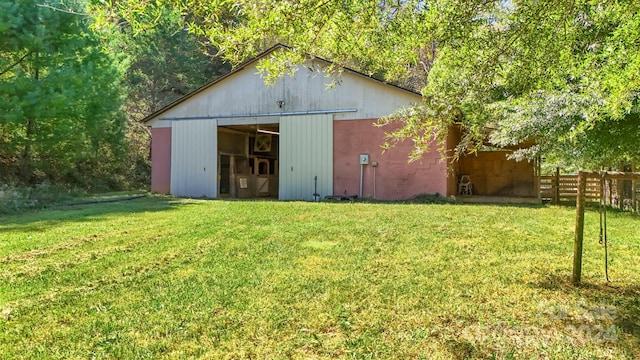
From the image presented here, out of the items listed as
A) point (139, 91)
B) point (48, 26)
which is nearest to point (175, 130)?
point (48, 26)

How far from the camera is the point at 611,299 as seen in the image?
371 cm

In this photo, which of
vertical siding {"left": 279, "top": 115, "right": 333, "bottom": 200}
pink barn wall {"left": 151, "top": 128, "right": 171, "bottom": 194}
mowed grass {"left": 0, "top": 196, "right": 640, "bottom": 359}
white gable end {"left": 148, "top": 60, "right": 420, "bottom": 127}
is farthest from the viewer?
pink barn wall {"left": 151, "top": 128, "right": 171, "bottom": 194}

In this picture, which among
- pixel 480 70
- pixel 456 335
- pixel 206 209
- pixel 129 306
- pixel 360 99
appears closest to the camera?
pixel 456 335

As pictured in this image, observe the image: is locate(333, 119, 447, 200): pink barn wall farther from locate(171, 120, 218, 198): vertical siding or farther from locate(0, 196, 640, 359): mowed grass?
locate(0, 196, 640, 359): mowed grass

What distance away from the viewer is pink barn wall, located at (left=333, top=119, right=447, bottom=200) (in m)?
13.1

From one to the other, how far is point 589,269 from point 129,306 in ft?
15.0

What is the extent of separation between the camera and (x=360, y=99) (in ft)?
45.1

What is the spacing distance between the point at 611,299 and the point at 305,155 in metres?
11.3

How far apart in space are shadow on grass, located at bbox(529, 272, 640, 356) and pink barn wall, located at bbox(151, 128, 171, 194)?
14.3 m

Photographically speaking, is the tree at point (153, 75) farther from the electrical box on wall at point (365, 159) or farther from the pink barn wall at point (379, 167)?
the electrical box on wall at point (365, 159)

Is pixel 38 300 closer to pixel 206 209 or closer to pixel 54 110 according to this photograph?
pixel 206 209

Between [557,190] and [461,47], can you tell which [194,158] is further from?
[461,47]

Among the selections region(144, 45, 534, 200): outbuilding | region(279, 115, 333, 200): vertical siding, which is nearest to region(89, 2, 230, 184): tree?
region(144, 45, 534, 200): outbuilding

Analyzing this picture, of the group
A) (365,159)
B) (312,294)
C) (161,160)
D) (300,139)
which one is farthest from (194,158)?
(312,294)
